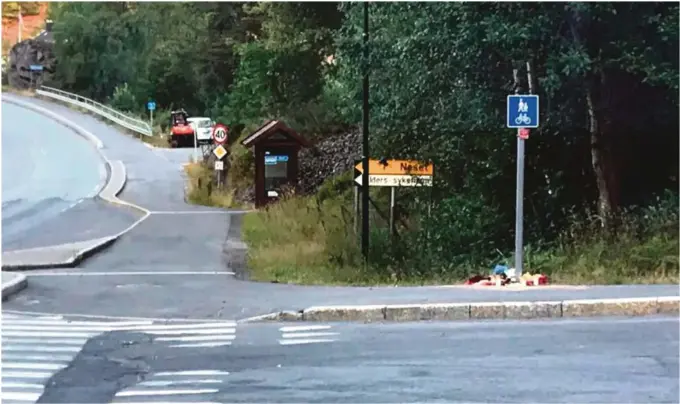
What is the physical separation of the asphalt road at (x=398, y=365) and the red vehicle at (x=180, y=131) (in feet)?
133

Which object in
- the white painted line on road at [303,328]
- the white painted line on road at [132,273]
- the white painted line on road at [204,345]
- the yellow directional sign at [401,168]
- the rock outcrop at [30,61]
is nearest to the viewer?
the white painted line on road at [204,345]

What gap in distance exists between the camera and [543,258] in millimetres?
14961

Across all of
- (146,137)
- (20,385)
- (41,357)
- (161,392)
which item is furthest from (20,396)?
(146,137)

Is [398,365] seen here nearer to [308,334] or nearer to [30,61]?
[308,334]

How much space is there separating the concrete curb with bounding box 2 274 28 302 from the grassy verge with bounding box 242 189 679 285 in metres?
3.57

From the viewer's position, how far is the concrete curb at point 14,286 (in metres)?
13.2

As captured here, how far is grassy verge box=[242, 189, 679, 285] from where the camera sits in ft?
45.6

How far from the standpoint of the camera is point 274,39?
107ft

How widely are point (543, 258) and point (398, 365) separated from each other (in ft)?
26.2

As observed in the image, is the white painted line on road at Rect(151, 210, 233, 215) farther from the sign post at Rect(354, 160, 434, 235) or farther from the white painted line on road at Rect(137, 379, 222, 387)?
the white painted line on road at Rect(137, 379, 222, 387)

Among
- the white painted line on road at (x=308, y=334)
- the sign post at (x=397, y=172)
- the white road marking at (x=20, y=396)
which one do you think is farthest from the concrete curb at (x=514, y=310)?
the sign post at (x=397, y=172)

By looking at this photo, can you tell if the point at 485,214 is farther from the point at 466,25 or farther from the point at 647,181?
the point at 466,25

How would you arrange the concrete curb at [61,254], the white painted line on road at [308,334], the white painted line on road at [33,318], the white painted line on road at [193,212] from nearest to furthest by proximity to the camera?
the white painted line on road at [308,334] → the white painted line on road at [33,318] → the concrete curb at [61,254] → the white painted line on road at [193,212]

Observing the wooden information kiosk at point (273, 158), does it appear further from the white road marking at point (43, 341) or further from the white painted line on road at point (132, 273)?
the white road marking at point (43, 341)
